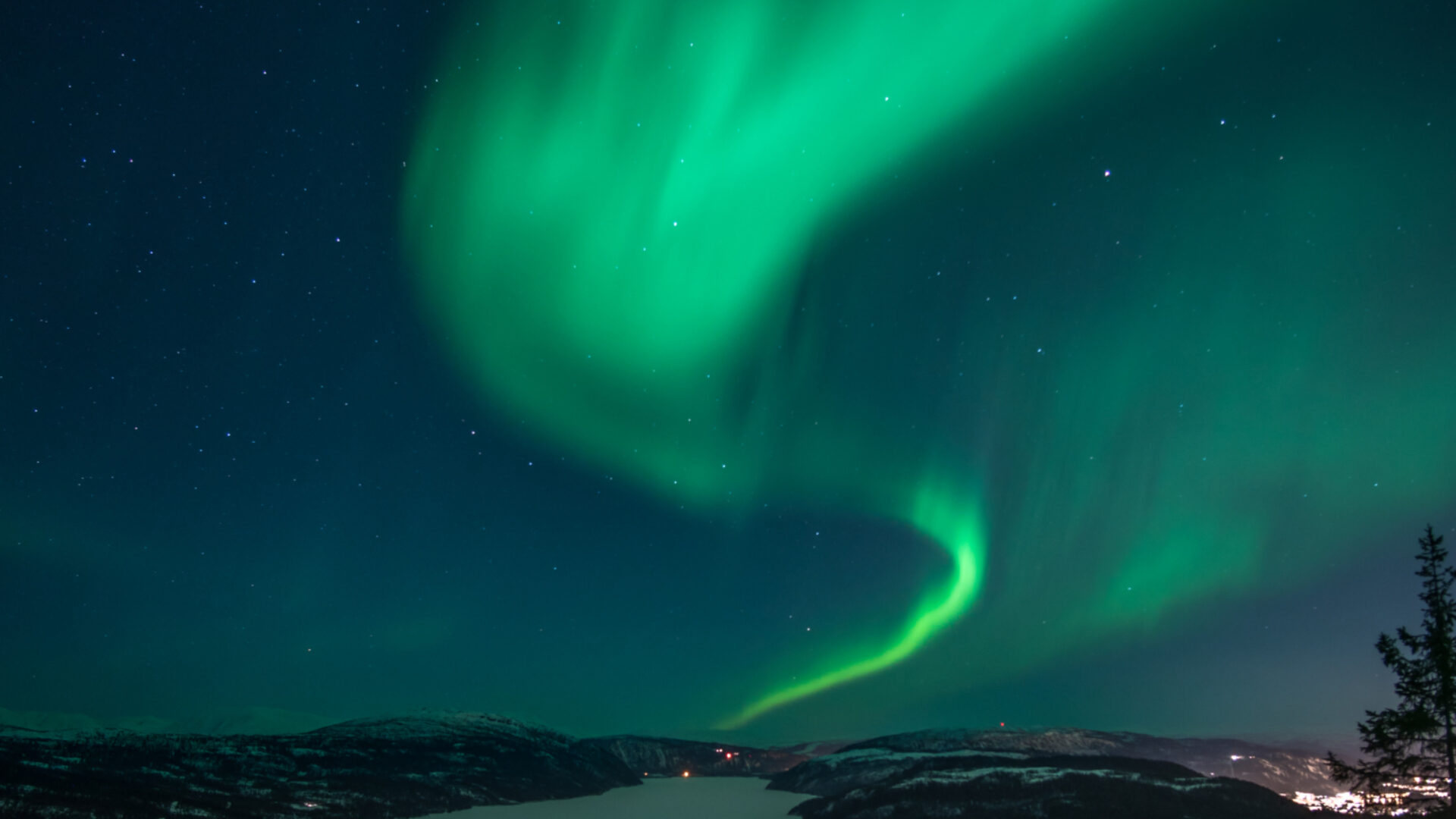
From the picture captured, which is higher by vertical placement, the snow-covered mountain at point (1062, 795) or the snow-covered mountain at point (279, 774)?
the snow-covered mountain at point (279, 774)

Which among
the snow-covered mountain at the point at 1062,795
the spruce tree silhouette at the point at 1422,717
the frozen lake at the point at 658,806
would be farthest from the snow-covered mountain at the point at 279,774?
the spruce tree silhouette at the point at 1422,717

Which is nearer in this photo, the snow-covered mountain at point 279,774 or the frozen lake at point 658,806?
the snow-covered mountain at point 279,774

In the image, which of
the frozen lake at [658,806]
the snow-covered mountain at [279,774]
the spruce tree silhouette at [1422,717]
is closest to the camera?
the spruce tree silhouette at [1422,717]

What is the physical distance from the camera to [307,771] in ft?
436

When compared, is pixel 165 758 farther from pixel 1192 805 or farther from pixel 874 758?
pixel 1192 805

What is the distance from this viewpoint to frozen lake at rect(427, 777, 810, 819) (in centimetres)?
11519

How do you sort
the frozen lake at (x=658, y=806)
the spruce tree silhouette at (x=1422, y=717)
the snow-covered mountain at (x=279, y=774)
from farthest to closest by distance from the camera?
1. the frozen lake at (x=658, y=806)
2. the snow-covered mountain at (x=279, y=774)
3. the spruce tree silhouette at (x=1422, y=717)

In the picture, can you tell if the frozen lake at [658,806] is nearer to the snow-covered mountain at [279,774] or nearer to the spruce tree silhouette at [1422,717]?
the snow-covered mountain at [279,774]

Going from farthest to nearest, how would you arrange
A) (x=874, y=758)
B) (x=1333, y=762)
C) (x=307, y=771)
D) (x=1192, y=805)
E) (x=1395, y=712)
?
1. (x=874, y=758)
2. (x=307, y=771)
3. (x=1192, y=805)
4. (x=1333, y=762)
5. (x=1395, y=712)

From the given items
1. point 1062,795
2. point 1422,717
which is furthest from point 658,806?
point 1422,717

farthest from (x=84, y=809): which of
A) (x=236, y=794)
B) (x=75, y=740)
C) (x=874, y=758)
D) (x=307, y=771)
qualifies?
(x=874, y=758)

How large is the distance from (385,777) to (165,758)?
3825 cm

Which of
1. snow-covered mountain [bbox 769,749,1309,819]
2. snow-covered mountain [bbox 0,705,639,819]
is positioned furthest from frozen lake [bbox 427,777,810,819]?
snow-covered mountain [bbox 769,749,1309,819]

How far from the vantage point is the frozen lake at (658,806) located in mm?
115188
